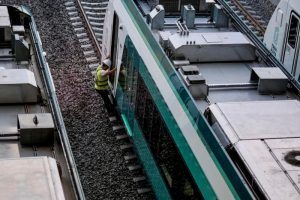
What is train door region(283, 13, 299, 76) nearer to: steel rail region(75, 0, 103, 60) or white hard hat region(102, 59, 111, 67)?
white hard hat region(102, 59, 111, 67)

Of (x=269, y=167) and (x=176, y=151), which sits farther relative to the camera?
(x=176, y=151)

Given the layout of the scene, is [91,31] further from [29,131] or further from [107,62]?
[29,131]

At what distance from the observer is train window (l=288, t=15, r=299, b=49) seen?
49.6 ft

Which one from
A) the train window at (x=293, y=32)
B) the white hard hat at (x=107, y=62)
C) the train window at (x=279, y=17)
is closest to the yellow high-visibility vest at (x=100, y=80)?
the white hard hat at (x=107, y=62)

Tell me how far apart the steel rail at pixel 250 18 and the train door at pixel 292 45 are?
130 inches

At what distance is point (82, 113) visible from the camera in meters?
16.9

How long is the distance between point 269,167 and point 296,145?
68 centimetres

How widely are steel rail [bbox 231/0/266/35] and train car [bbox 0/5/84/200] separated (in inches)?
276

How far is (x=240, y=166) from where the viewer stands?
32.5 ft

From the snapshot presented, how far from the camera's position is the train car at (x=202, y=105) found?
9.79m

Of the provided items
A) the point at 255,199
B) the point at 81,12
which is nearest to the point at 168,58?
the point at 255,199

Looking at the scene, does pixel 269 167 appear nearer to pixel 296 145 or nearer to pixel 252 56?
pixel 296 145

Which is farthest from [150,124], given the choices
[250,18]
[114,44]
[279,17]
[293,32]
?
[250,18]

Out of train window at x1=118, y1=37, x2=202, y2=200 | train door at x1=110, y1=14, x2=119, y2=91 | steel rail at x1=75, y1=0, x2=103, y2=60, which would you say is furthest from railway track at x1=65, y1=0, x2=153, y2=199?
train door at x1=110, y1=14, x2=119, y2=91
